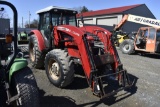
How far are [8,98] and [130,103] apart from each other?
290 cm

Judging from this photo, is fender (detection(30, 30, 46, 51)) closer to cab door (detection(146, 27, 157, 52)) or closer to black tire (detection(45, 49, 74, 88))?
black tire (detection(45, 49, 74, 88))

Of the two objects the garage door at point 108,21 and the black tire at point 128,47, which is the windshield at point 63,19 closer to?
the black tire at point 128,47

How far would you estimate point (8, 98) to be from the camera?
3.12 metres

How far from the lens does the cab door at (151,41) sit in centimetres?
1129

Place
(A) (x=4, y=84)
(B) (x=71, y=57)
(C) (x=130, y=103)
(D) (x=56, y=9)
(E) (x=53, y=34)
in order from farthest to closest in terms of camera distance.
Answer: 1. (D) (x=56, y=9)
2. (E) (x=53, y=34)
3. (B) (x=71, y=57)
4. (C) (x=130, y=103)
5. (A) (x=4, y=84)

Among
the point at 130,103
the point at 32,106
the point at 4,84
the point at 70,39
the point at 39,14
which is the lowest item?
the point at 130,103

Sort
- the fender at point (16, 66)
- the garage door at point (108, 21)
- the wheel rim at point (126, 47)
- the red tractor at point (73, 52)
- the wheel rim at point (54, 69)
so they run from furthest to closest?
the garage door at point (108, 21) → the wheel rim at point (126, 47) → the wheel rim at point (54, 69) → the red tractor at point (73, 52) → the fender at point (16, 66)

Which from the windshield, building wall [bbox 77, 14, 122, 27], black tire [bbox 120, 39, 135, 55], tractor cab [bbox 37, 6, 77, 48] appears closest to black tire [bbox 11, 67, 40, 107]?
tractor cab [bbox 37, 6, 77, 48]

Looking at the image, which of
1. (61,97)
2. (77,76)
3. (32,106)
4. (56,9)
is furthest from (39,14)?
(32,106)

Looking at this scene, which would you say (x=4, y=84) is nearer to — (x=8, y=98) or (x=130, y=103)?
(x=8, y=98)

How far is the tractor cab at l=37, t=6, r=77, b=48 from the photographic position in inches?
265

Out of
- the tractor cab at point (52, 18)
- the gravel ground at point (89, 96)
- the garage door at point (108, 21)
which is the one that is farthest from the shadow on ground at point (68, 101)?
the garage door at point (108, 21)

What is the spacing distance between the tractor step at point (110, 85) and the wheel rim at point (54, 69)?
129cm

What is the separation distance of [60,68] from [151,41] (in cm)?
771
